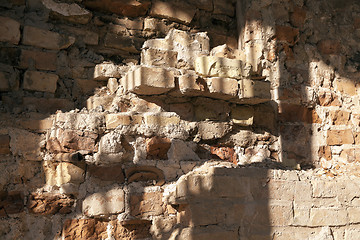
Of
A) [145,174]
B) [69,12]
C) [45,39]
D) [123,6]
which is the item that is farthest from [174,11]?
[145,174]

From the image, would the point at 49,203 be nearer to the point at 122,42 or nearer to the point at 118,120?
the point at 118,120

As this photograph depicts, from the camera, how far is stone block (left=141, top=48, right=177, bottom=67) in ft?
9.08

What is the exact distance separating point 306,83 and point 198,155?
4.22 feet

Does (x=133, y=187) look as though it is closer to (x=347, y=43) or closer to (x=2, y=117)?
(x=2, y=117)

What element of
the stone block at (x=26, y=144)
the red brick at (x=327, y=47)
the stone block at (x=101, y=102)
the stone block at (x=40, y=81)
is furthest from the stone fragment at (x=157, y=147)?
the red brick at (x=327, y=47)

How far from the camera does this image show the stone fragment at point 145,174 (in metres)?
2.29

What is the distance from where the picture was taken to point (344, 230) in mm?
2207

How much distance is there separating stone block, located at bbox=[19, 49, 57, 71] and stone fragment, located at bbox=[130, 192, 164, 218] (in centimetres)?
110

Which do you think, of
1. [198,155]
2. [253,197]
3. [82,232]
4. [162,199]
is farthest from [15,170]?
[253,197]

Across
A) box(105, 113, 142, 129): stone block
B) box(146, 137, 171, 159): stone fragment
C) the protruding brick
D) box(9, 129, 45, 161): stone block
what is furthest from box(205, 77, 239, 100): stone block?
box(9, 129, 45, 161): stone block

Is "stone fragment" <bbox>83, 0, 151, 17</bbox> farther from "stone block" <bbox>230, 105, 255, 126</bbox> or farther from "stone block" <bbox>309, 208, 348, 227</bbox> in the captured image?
"stone block" <bbox>309, 208, 348, 227</bbox>

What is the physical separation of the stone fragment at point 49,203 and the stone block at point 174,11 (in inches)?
63.3

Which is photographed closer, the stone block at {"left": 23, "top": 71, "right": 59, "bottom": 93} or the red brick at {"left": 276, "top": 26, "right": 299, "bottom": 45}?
the stone block at {"left": 23, "top": 71, "right": 59, "bottom": 93}

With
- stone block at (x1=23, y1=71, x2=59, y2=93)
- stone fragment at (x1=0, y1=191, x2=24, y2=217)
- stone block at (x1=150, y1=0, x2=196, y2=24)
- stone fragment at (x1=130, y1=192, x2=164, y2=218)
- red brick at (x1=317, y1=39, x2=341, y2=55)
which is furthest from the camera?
red brick at (x1=317, y1=39, x2=341, y2=55)
